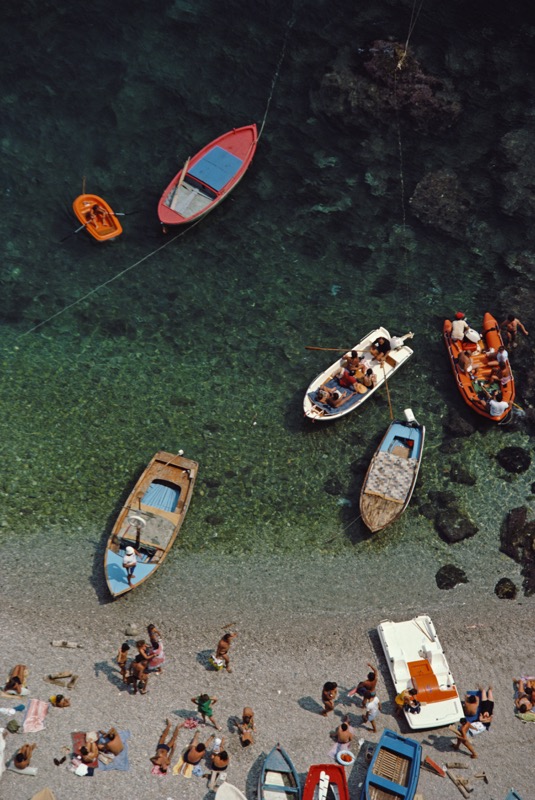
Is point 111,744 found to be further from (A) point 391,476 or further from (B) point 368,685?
(A) point 391,476

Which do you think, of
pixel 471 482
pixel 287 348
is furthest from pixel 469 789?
pixel 287 348

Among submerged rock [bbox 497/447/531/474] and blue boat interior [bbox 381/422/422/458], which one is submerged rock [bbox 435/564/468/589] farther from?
submerged rock [bbox 497/447/531/474]

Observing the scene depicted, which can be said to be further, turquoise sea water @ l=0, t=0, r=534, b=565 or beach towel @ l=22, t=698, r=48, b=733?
turquoise sea water @ l=0, t=0, r=534, b=565

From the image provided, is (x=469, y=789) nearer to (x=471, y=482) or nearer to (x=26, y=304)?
(x=471, y=482)

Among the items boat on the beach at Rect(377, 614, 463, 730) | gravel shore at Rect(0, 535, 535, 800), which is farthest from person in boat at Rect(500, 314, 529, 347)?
boat on the beach at Rect(377, 614, 463, 730)

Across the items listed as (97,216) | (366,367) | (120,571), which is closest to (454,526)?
(366,367)

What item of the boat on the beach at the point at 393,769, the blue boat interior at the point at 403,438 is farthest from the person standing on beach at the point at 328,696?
the blue boat interior at the point at 403,438
